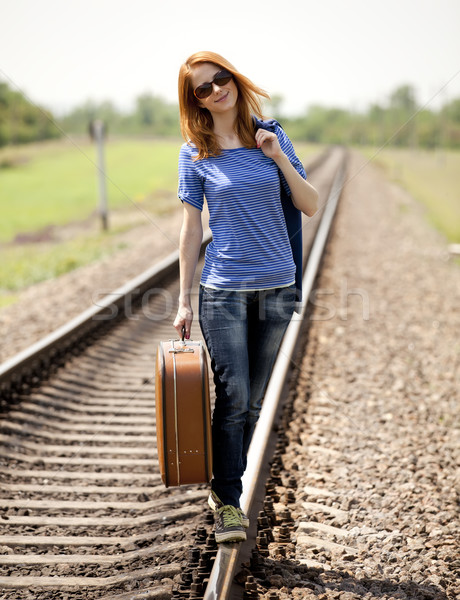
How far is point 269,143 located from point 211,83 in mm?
331

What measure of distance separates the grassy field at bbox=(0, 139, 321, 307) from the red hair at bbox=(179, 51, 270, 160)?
3.87 metres

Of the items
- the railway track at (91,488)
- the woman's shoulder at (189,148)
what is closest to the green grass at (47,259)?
the railway track at (91,488)

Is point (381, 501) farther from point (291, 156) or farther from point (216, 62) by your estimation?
point (216, 62)

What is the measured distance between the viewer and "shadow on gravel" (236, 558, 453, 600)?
271 cm

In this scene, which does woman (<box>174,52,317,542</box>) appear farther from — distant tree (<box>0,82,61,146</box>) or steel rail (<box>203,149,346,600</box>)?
distant tree (<box>0,82,61,146</box>)

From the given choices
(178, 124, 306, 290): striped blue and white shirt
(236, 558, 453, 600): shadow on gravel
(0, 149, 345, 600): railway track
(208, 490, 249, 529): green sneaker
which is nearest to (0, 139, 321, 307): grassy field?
(0, 149, 345, 600): railway track

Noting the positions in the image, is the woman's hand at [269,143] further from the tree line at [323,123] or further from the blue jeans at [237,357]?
the tree line at [323,123]

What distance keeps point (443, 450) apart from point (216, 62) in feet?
9.08

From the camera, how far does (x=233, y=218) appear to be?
273cm

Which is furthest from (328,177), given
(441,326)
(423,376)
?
(423,376)

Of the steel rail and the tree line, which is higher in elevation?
the tree line

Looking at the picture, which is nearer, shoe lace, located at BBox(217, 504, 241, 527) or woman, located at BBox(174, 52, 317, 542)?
woman, located at BBox(174, 52, 317, 542)

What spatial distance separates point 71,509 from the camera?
3.54 m

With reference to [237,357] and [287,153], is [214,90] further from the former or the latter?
[237,357]
